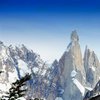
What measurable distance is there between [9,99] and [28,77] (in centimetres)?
109

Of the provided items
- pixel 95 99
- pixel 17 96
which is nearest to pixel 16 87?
pixel 17 96

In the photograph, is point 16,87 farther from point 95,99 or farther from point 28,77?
point 95,99

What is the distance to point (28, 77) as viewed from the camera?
1538 centimetres

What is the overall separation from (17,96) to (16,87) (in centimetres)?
36

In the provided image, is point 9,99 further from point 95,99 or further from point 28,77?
point 95,99

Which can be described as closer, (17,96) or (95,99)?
(17,96)

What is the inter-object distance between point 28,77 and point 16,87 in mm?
651

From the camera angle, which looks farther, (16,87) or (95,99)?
(95,99)

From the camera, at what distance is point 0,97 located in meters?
15.6

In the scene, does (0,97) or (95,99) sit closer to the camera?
(0,97)

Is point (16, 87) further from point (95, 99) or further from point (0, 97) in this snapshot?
point (95, 99)

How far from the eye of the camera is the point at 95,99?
20672mm

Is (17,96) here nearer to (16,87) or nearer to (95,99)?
(16,87)

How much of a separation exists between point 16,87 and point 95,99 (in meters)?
6.31
